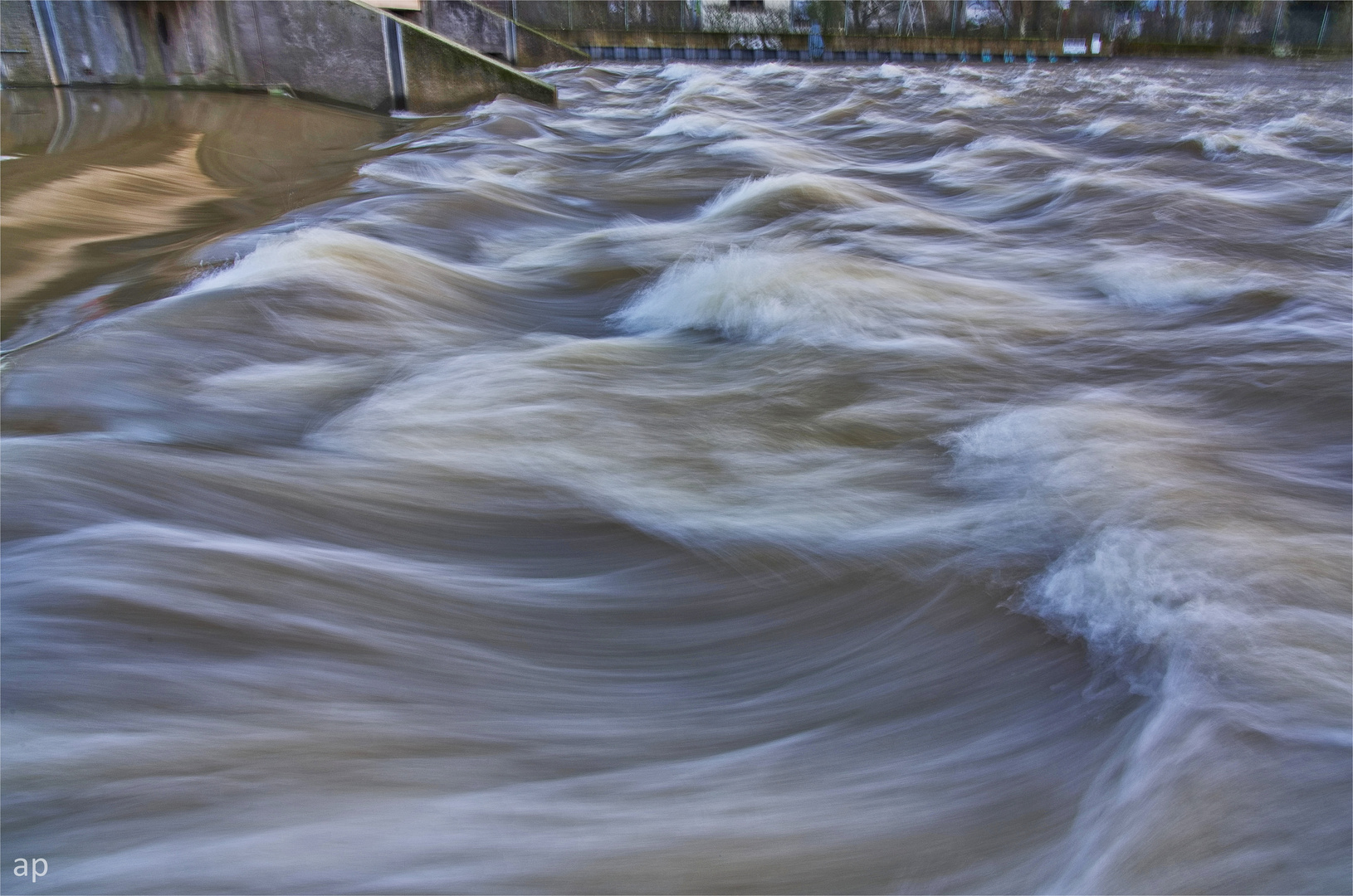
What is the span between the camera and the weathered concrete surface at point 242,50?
26.7 ft

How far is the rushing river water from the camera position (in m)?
1.23

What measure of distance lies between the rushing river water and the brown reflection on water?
7cm

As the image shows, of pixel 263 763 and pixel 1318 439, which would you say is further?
pixel 1318 439

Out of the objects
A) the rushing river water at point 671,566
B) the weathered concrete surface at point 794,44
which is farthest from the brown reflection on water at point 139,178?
the weathered concrete surface at point 794,44

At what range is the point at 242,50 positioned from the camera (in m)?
9.02

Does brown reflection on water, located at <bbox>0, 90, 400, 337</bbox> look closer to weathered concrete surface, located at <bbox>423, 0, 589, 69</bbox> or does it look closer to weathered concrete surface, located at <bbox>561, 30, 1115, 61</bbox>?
weathered concrete surface, located at <bbox>423, 0, 589, 69</bbox>

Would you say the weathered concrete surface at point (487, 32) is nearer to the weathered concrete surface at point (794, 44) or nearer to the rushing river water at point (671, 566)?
the weathered concrete surface at point (794, 44)

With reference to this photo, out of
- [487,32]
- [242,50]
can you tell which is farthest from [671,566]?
[487,32]

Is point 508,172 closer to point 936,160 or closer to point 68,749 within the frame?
point 936,160

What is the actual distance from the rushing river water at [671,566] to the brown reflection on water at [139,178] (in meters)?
0.07

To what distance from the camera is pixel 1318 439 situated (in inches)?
95.9

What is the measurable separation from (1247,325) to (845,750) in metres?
2.75

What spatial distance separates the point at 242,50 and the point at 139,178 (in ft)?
14.4

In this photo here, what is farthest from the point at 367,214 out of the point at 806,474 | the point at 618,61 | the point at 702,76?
the point at 618,61
